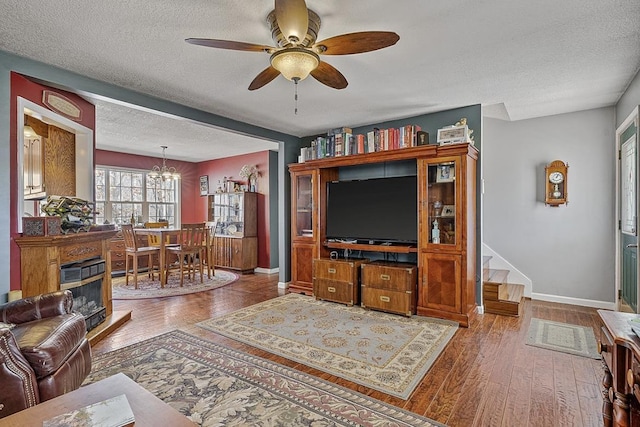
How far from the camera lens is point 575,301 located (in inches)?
167

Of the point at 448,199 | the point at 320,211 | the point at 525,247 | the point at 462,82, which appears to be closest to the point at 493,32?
the point at 462,82

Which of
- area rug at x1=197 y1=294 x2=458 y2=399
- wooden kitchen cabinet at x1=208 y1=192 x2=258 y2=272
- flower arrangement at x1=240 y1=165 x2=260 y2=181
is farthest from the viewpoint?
flower arrangement at x1=240 y1=165 x2=260 y2=181

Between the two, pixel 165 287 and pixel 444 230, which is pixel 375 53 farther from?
pixel 165 287

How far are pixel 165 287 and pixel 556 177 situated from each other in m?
5.96

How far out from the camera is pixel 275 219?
21.9ft

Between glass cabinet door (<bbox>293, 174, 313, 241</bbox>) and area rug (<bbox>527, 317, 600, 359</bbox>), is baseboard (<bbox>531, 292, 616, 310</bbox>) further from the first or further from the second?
glass cabinet door (<bbox>293, 174, 313, 241</bbox>)

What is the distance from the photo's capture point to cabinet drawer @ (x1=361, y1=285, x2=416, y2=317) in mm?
3709

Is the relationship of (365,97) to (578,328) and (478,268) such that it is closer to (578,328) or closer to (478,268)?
(478,268)

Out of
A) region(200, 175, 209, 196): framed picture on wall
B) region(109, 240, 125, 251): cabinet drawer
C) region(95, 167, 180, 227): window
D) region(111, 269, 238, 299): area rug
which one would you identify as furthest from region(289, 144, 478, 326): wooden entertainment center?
region(95, 167, 180, 227): window

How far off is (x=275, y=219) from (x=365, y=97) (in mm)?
3656

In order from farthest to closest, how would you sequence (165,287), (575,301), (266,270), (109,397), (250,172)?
1. (250,172)
2. (266,270)
3. (165,287)
4. (575,301)
5. (109,397)

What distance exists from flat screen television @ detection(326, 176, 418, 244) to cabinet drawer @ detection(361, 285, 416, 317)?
655 mm

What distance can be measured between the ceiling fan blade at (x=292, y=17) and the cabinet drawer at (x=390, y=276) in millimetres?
2756

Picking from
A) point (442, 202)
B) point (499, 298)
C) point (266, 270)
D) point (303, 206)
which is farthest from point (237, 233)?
point (499, 298)
